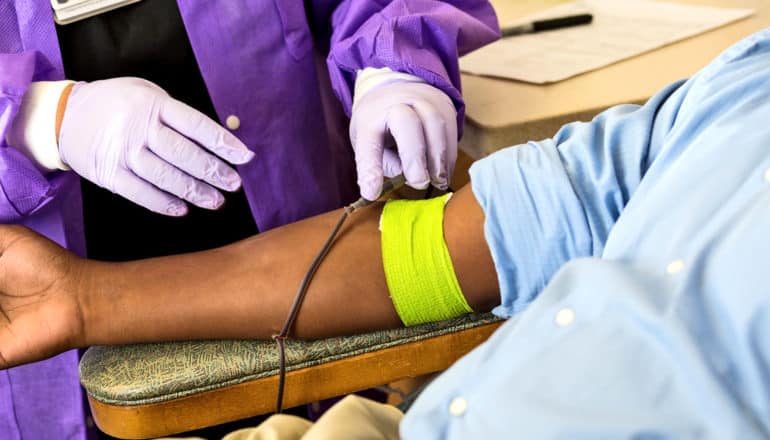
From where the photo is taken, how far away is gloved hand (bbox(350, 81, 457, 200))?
0.79 meters

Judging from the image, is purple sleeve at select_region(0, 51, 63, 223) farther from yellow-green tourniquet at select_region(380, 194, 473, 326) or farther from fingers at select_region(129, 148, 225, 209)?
yellow-green tourniquet at select_region(380, 194, 473, 326)

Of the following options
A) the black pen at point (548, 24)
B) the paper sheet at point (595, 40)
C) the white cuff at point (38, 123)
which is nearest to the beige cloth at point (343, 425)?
the white cuff at point (38, 123)

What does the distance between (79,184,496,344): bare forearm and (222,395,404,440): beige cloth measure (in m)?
0.12

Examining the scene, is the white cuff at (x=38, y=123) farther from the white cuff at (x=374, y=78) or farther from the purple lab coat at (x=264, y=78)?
the white cuff at (x=374, y=78)

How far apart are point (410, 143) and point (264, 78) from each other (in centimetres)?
28

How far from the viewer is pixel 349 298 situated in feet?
2.35

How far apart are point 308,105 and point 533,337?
2.10ft

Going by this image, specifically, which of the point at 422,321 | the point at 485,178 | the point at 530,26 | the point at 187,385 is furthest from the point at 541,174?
the point at 530,26

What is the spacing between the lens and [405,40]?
0.90m

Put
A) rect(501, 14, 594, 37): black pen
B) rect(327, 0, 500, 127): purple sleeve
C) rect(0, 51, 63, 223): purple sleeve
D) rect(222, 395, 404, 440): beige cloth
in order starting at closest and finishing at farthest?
rect(222, 395, 404, 440): beige cloth → rect(0, 51, 63, 223): purple sleeve → rect(327, 0, 500, 127): purple sleeve → rect(501, 14, 594, 37): black pen

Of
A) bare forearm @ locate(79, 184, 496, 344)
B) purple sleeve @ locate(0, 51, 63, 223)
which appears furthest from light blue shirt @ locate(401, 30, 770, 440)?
purple sleeve @ locate(0, 51, 63, 223)

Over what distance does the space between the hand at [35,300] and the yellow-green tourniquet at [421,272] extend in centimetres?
33

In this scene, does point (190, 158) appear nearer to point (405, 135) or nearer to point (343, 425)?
point (405, 135)

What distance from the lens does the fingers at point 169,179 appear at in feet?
2.59
